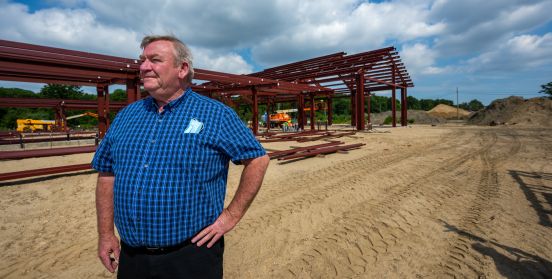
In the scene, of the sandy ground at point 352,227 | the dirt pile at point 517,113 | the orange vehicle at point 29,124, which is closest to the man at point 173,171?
the sandy ground at point 352,227

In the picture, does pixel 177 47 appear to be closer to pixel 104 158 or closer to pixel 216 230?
pixel 104 158

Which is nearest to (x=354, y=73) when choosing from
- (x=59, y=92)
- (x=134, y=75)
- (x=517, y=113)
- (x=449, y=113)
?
(x=134, y=75)

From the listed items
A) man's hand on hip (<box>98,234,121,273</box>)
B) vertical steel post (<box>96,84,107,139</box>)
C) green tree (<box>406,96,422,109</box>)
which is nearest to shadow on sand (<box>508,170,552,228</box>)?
man's hand on hip (<box>98,234,121,273</box>)

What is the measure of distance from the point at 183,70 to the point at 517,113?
41.4 metres

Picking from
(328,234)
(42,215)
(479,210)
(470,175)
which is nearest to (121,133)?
(328,234)

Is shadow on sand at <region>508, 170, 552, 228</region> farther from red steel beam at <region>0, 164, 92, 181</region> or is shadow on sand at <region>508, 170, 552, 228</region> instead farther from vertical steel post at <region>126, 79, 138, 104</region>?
vertical steel post at <region>126, 79, 138, 104</region>

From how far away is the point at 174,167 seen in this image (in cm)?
146

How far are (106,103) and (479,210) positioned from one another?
556 inches

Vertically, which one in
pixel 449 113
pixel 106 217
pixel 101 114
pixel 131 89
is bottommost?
pixel 106 217

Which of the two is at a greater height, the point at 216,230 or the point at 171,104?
the point at 171,104

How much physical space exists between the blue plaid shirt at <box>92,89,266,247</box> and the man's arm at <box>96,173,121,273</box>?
18cm

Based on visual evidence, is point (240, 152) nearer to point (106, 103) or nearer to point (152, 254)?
point (152, 254)

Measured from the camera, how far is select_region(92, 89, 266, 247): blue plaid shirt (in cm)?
146

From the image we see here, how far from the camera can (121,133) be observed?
1.65m
